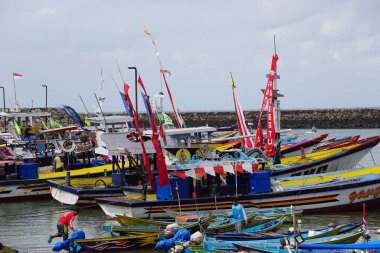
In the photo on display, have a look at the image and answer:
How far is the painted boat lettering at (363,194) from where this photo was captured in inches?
1225

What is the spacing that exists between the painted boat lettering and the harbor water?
731mm

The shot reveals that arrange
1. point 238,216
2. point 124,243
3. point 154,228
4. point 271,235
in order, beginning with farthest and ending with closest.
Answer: point 154,228
point 238,216
point 124,243
point 271,235

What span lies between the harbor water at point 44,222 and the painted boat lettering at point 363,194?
0.73 meters

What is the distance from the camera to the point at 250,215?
26969 millimetres

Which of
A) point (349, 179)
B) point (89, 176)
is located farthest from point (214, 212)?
point (89, 176)

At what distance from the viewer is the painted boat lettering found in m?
31.1

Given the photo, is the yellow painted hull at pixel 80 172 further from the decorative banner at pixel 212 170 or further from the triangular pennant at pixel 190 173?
the triangular pennant at pixel 190 173

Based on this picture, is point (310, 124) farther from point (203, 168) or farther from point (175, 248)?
point (175, 248)

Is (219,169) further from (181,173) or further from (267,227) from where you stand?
(267,227)

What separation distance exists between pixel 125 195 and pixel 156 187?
12.8ft

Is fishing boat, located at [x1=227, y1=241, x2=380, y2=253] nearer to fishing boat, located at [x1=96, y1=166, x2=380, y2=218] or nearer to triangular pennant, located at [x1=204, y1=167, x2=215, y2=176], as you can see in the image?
triangular pennant, located at [x1=204, y1=167, x2=215, y2=176]

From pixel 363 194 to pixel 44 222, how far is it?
47.0 ft

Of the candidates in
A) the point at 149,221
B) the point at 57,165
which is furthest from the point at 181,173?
the point at 57,165

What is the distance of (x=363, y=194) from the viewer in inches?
1233
